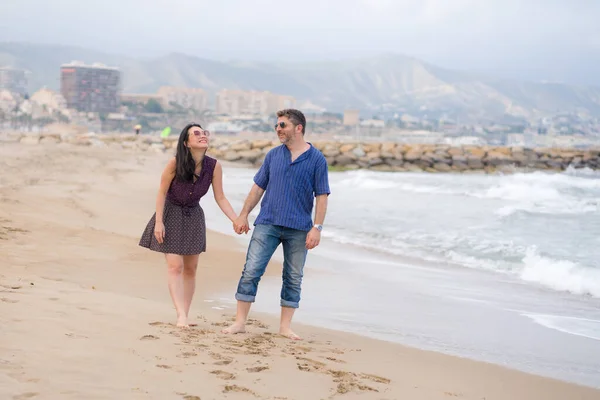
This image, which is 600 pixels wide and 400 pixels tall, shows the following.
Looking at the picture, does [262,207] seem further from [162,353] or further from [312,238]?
[162,353]

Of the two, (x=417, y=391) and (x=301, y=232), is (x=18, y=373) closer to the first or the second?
(x=417, y=391)

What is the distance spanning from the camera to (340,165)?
46.3 metres

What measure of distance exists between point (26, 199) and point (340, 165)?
35181mm

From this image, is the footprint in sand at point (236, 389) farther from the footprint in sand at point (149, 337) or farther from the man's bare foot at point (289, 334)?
the man's bare foot at point (289, 334)

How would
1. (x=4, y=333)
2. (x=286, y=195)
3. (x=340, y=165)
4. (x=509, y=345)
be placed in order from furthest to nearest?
(x=340, y=165), (x=509, y=345), (x=286, y=195), (x=4, y=333)

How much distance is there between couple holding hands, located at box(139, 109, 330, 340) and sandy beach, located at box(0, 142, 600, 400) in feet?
1.18

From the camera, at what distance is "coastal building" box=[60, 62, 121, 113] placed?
574 ft

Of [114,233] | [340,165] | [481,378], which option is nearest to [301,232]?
[481,378]

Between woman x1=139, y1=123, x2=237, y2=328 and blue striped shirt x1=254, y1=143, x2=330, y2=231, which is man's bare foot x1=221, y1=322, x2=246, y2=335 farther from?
blue striped shirt x1=254, y1=143, x2=330, y2=231

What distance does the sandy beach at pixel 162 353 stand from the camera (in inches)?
146

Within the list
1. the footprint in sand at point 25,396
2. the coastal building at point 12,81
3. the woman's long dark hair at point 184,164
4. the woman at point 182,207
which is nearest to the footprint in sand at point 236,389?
the footprint in sand at point 25,396

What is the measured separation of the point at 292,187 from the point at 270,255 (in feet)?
1.54

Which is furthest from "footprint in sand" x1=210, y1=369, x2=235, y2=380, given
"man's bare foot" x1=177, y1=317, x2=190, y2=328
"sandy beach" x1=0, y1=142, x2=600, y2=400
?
"man's bare foot" x1=177, y1=317, x2=190, y2=328

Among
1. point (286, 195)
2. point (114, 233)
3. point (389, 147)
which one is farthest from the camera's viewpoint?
point (389, 147)
